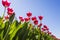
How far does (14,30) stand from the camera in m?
3.94

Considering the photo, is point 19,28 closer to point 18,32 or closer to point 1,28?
point 18,32

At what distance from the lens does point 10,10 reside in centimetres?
Answer: 427

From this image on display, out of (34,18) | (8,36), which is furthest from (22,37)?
(34,18)

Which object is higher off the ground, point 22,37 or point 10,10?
point 10,10

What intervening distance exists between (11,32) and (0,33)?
25 cm

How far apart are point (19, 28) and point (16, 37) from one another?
0.18m

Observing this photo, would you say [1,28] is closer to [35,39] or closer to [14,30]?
[14,30]

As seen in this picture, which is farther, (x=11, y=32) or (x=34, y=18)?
(x=34, y=18)

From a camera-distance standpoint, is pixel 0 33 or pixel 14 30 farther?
pixel 14 30

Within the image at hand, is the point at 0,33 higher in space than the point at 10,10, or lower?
lower

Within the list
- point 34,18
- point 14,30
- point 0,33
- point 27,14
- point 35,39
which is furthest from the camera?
point 34,18

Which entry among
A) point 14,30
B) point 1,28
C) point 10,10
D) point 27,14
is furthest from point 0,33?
point 27,14

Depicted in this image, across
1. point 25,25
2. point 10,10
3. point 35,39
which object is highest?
point 10,10

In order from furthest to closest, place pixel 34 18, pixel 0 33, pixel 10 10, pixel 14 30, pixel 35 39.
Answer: pixel 34 18 → pixel 35 39 → pixel 10 10 → pixel 14 30 → pixel 0 33
